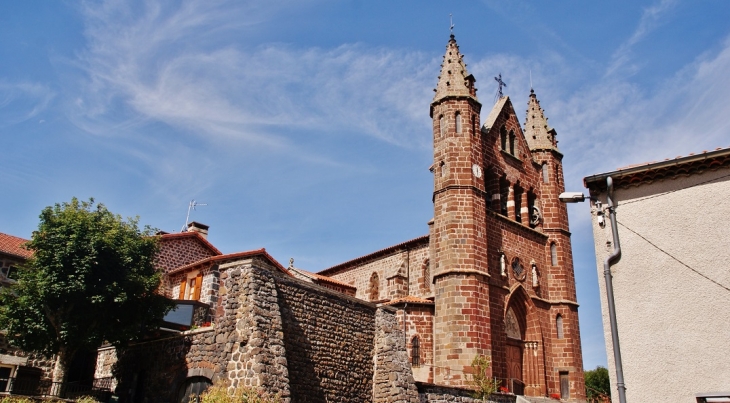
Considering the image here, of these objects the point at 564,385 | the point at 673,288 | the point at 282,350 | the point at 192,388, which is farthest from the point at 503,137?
the point at 192,388

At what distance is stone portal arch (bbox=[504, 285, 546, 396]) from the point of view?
26.3 m

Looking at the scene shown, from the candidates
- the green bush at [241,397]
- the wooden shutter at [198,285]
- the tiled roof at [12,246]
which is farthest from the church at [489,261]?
the tiled roof at [12,246]

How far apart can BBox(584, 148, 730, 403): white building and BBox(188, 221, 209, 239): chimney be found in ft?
73.3

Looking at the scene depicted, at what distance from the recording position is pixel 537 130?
3334cm

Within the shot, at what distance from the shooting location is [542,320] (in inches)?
1104

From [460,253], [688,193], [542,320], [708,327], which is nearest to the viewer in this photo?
[708,327]

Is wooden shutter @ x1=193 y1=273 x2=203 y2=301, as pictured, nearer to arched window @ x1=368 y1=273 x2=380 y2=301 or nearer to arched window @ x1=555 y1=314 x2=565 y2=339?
arched window @ x1=368 y1=273 x2=380 y2=301

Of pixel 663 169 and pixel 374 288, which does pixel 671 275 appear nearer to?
pixel 663 169

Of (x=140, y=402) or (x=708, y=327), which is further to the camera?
(x=140, y=402)

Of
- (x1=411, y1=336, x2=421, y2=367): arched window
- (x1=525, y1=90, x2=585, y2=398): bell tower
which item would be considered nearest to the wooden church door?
(x1=525, y1=90, x2=585, y2=398): bell tower

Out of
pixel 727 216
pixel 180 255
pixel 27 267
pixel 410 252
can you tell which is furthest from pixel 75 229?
pixel 727 216

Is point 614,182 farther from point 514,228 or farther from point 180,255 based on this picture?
point 180,255

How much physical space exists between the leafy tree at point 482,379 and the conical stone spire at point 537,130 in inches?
569

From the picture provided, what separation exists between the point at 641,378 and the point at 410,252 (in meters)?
20.2
